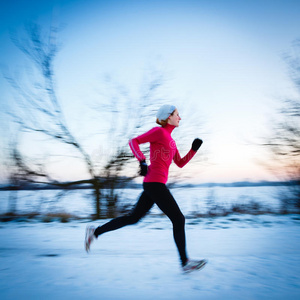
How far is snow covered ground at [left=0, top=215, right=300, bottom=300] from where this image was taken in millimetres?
1811

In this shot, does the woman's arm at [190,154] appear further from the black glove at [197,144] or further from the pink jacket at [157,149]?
the pink jacket at [157,149]

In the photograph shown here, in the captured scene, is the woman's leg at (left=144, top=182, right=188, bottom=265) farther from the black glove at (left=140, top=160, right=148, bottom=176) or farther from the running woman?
the black glove at (left=140, top=160, right=148, bottom=176)

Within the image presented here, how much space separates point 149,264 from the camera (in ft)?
8.00

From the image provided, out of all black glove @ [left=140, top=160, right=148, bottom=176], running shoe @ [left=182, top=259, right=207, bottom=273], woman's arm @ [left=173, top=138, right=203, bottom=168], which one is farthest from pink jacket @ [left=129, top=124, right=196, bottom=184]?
running shoe @ [left=182, top=259, right=207, bottom=273]

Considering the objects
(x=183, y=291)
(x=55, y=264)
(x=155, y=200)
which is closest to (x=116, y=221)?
(x=155, y=200)

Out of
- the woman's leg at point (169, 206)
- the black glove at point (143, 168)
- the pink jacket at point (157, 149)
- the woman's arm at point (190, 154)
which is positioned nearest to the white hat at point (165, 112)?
the pink jacket at point (157, 149)

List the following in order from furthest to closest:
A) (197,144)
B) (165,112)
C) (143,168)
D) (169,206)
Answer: (197,144), (165,112), (169,206), (143,168)

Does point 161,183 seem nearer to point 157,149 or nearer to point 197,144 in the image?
point 157,149

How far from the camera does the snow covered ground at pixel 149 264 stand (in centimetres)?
181

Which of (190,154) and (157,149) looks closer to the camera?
(157,149)

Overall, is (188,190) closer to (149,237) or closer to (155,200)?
(149,237)

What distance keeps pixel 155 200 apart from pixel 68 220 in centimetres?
356

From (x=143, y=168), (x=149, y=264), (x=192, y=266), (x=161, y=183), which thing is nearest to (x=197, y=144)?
(x=161, y=183)

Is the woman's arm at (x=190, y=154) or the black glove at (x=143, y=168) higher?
the woman's arm at (x=190, y=154)
